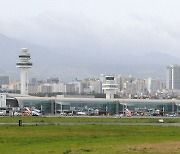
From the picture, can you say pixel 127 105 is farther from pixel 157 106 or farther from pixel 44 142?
pixel 44 142

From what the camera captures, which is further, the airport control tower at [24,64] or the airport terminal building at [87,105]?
the airport control tower at [24,64]

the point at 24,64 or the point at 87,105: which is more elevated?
the point at 24,64

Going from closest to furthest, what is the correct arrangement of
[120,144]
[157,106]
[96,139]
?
[120,144]
[96,139]
[157,106]

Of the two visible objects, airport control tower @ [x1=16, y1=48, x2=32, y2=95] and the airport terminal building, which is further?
airport control tower @ [x1=16, y1=48, x2=32, y2=95]

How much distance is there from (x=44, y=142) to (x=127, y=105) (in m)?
120

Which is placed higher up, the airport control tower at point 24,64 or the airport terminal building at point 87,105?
the airport control tower at point 24,64

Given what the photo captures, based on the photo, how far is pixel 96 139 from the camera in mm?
39156

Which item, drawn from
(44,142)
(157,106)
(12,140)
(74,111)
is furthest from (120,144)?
(157,106)

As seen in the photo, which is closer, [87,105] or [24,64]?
[87,105]

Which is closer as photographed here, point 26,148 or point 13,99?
point 26,148

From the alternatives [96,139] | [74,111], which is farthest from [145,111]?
[96,139]

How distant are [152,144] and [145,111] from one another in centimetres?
11741

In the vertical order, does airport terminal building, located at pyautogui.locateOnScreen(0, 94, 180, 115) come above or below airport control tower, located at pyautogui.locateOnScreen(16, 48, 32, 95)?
below

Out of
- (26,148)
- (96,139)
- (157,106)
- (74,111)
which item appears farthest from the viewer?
(157,106)
